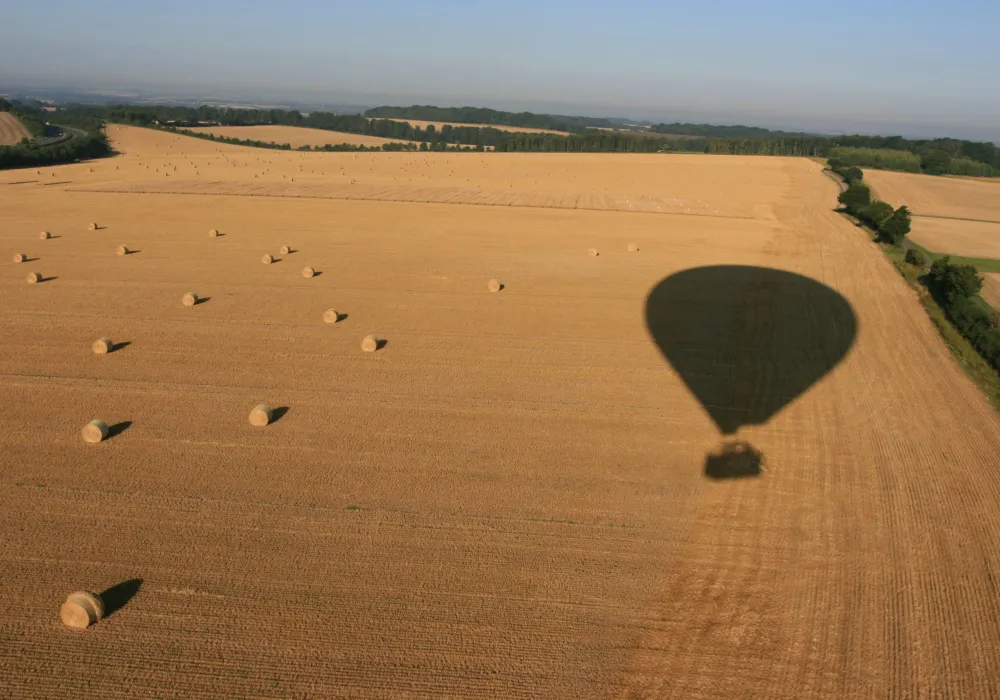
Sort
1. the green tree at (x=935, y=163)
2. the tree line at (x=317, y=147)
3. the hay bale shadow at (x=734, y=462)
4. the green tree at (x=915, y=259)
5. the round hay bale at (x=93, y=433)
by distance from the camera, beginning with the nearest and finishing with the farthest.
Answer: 1. the hay bale shadow at (x=734, y=462)
2. the round hay bale at (x=93, y=433)
3. the green tree at (x=915, y=259)
4. the tree line at (x=317, y=147)
5. the green tree at (x=935, y=163)

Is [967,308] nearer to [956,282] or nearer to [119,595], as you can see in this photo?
[956,282]

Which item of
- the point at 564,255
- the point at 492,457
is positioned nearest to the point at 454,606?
the point at 492,457

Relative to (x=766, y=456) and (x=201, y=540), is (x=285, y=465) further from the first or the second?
(x=766, y=456)

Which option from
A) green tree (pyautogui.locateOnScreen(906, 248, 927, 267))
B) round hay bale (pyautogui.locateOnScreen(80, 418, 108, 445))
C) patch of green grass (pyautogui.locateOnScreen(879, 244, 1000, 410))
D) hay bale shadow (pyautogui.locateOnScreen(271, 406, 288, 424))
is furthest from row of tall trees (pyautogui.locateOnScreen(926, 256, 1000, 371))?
round hay bale (pyautogui.locateOnScreen(80, 418, 108, 445))

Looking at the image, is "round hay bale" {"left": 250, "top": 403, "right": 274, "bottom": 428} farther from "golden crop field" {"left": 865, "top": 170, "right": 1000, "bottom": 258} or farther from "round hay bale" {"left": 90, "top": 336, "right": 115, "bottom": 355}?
"golden crop field" {"left": 865, "top": 170, "right": 1000, "bottom": 258}

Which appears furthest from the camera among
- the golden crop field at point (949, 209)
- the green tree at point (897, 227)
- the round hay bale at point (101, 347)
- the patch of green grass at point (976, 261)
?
the golden crop field at point (949, 209)

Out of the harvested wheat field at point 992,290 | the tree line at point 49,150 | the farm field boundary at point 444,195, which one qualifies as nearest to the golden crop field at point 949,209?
the harvested wheat field at point 992,290

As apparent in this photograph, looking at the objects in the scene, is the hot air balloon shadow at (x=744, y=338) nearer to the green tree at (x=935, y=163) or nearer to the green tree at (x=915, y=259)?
the green tree at (x=915, y=259)
